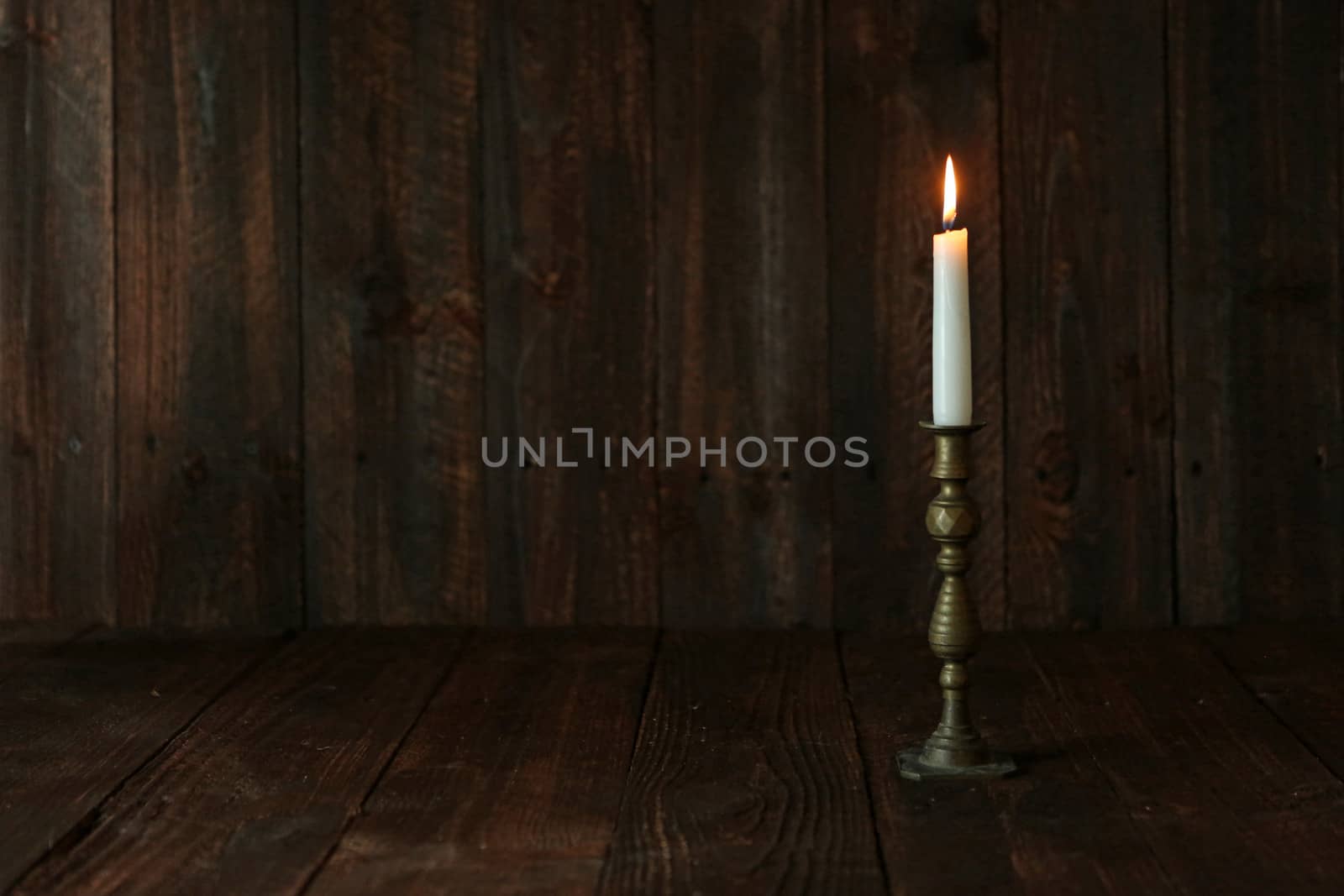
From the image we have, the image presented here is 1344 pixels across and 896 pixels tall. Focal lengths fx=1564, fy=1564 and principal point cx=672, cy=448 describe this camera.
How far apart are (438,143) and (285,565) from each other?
0.48m

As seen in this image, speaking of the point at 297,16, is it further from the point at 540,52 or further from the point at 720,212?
the point at 720,212

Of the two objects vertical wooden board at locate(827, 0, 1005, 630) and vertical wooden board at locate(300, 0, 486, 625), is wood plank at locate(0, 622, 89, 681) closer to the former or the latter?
vertical wooden board at locate(300, 0, 486, 625)

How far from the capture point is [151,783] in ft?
3.70

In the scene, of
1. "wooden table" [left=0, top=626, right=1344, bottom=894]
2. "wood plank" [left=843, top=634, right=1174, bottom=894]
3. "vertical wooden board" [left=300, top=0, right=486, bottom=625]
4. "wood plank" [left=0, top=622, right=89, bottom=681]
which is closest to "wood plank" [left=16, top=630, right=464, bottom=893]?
"wooden table" [left=0, top=626, right=1344, bottom=894]

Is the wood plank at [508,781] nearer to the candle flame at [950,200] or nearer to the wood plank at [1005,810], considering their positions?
the wood plank at [1005,810]

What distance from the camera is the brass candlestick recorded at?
1119 mm

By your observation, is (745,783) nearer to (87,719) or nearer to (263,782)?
(263,782)

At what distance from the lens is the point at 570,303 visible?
163 centimetres

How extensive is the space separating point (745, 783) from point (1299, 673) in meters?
0.60

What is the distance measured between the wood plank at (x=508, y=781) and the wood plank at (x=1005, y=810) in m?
0.19

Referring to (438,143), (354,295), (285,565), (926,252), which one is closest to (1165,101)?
(926,252)

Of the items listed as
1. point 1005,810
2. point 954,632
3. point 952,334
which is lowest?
point 1005,810

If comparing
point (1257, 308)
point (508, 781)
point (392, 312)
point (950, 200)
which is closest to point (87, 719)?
point (508, 781)

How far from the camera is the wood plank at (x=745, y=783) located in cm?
94
